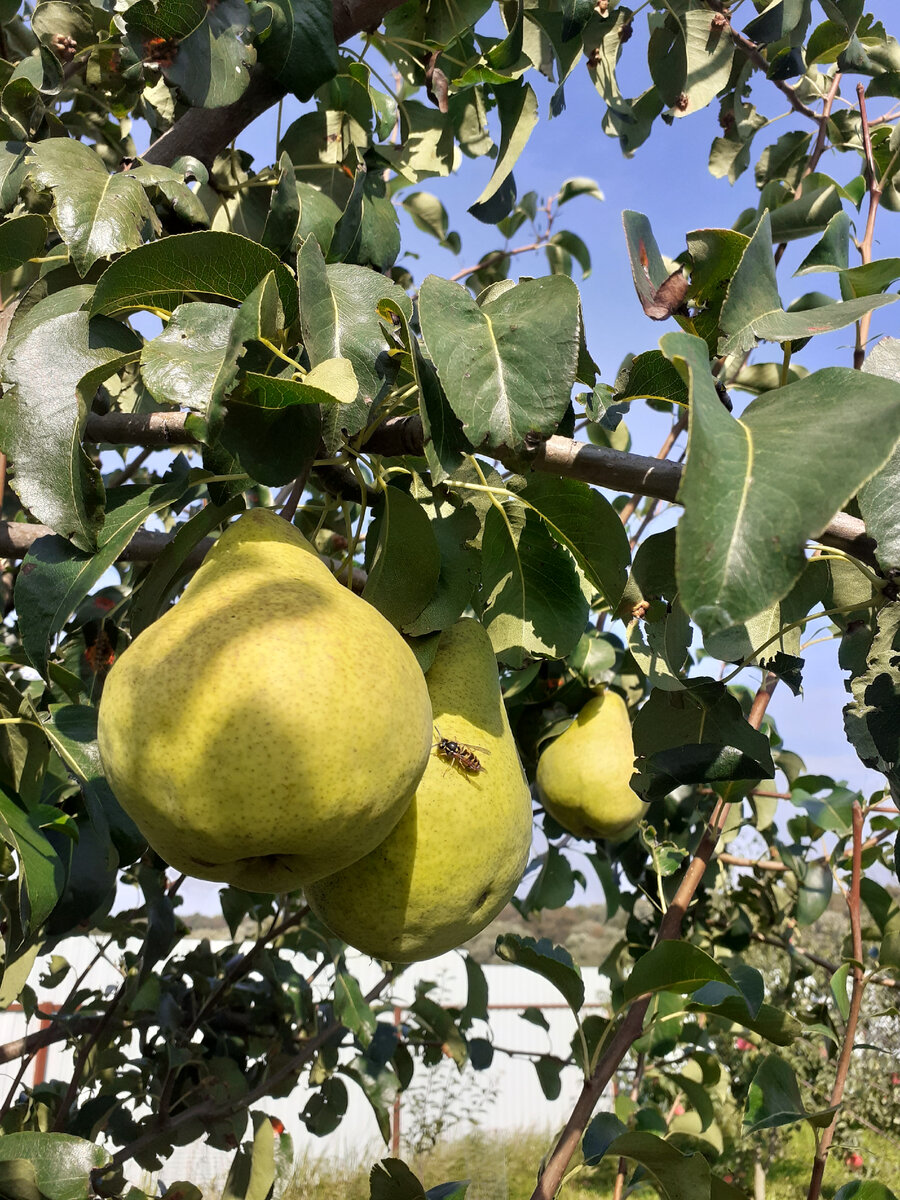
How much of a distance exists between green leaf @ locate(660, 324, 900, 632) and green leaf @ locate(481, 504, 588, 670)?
2.04 ft

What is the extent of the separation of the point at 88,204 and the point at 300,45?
54 cm

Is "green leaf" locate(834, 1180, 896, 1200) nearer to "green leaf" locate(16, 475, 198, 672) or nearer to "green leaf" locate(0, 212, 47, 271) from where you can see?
"green leaf" locate(16, 475, 198, 672)

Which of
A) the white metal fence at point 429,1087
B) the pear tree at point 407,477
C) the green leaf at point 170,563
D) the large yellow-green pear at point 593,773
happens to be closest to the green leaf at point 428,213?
the pear tree at point 407,477

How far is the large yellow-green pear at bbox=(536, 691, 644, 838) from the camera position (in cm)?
214

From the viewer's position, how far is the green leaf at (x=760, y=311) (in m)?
0.83

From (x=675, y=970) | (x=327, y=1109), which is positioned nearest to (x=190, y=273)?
(x=675, y=970)

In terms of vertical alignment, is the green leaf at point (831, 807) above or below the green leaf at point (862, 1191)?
below

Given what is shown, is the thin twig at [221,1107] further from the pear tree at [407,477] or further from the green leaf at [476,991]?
the green leaf at [476,991]

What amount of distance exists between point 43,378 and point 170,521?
225 centimetres

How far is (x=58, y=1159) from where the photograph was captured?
141cm

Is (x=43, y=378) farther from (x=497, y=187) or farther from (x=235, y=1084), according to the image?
(x=235, y=1084)

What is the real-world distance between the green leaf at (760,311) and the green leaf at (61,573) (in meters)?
0.59

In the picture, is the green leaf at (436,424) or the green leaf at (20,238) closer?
the green leaf at (436,424)

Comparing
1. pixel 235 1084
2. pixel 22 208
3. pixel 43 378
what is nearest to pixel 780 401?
pixel 43 378
